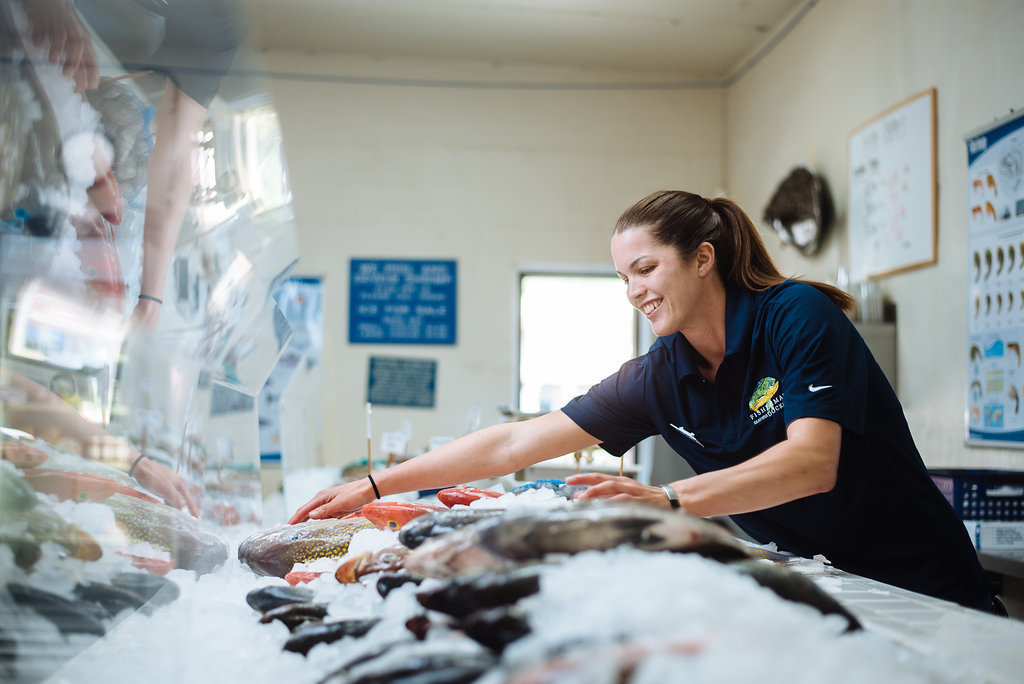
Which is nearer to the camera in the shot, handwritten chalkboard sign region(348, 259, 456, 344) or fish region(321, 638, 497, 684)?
fish region(321, 638, 497, 684)

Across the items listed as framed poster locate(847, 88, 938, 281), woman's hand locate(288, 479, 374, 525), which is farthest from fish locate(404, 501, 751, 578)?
framed poster locate(847, 88, 938, 281)

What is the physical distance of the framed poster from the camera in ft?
10.1

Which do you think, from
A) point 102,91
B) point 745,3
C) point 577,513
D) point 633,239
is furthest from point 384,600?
point 745,3

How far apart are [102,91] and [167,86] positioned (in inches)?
6.3

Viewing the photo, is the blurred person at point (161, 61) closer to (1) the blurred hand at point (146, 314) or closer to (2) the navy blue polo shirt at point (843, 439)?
(1) the blurred hand at point (146, 314)

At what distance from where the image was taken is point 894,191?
3.30 meters

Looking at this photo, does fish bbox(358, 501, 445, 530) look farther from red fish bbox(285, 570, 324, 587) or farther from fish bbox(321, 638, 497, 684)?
fish bbox(321, 638, 497, 684)

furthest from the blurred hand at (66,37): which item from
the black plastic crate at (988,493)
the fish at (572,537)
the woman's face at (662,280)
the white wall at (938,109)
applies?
the white wall at (938,109)

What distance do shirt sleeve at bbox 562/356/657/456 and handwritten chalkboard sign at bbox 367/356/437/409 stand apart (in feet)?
11.5

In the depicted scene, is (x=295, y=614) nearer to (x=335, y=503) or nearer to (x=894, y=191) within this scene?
→ (x=335, y=503)

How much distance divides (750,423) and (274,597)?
90 cm

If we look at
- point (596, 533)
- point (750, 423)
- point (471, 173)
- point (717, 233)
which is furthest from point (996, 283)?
point (471, 173)

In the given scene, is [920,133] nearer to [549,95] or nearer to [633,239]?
[633,239]

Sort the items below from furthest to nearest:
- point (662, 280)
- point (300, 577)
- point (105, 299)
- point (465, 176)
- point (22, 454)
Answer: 1. point (465, 176)
2. point (662, 280)
3. point (300, 577)
4. point (105, 299)
5. point (22, 454)
